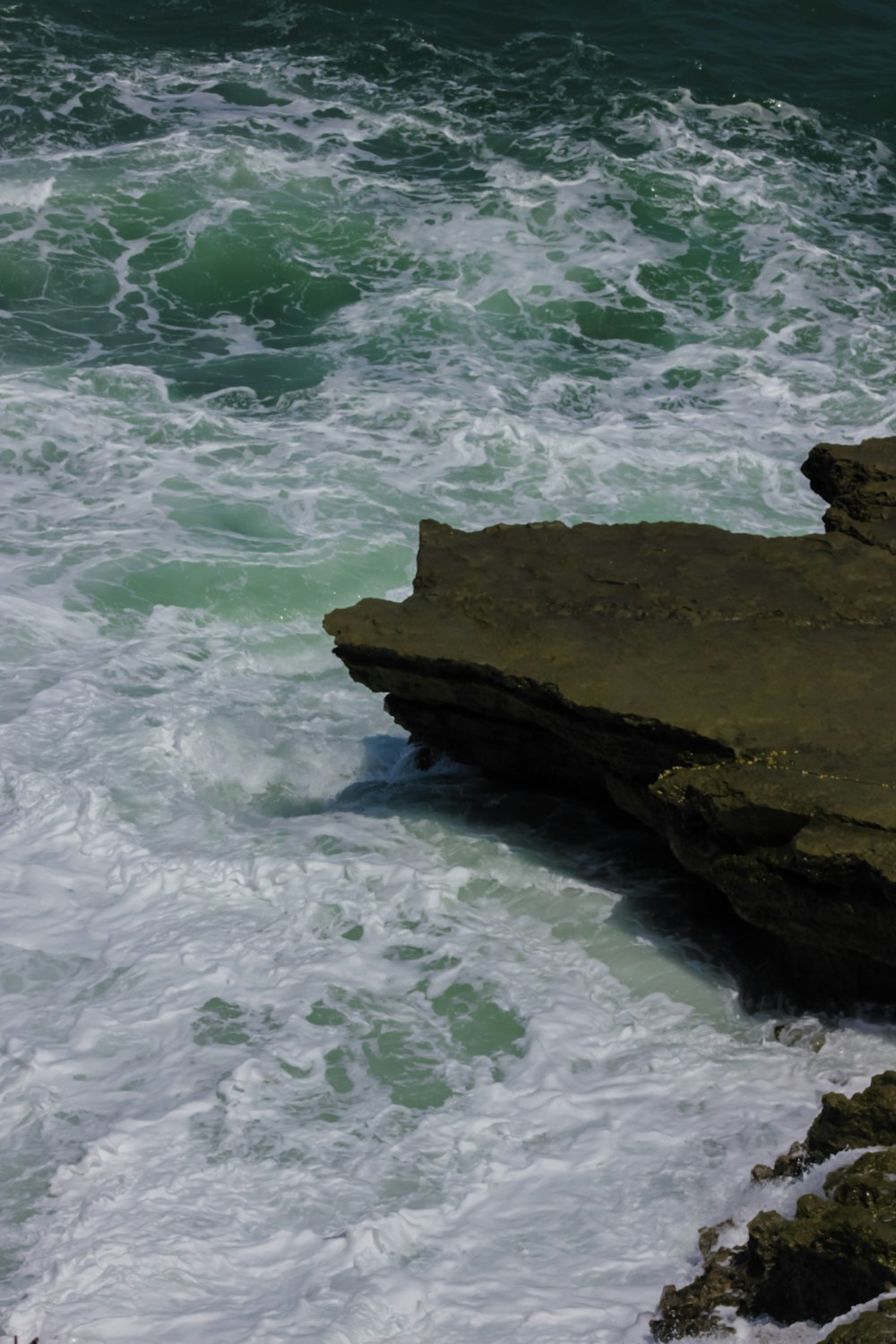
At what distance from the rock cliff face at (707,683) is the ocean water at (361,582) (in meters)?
0.40

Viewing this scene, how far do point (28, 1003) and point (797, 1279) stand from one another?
2796mm

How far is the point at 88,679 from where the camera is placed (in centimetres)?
733

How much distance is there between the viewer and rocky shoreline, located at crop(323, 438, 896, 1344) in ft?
13.3

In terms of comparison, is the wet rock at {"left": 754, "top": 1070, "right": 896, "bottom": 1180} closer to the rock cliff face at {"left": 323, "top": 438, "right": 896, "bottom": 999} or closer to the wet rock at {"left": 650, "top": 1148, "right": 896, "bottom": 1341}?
the wet rock at {"left": 650, "top": 1148, "right": 896, "bottom": 1341}

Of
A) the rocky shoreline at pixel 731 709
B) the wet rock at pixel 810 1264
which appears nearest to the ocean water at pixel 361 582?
the wet rock at pixel 810 1264

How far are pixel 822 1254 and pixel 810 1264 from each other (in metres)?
0.05

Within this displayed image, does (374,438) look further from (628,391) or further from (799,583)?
(799,583)

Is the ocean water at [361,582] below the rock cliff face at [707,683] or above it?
below

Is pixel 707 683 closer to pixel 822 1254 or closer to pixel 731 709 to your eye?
pixel 731 709

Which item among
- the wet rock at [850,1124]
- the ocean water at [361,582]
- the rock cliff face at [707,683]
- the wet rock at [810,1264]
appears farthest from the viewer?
the rock cliff face at [707,683]

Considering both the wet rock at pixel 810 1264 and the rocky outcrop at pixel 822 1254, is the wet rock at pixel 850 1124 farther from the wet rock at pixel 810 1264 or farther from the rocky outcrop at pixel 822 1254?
the wet rock at pixel 810 1264

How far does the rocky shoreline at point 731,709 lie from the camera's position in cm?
Result: 406

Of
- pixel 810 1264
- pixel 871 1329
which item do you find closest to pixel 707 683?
pixel 810 1264

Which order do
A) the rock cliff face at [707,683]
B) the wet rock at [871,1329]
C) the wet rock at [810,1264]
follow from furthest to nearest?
the rock cliff face at [707,683] → the wet rock at [810,1264] → the wet rock at [871,1329]
